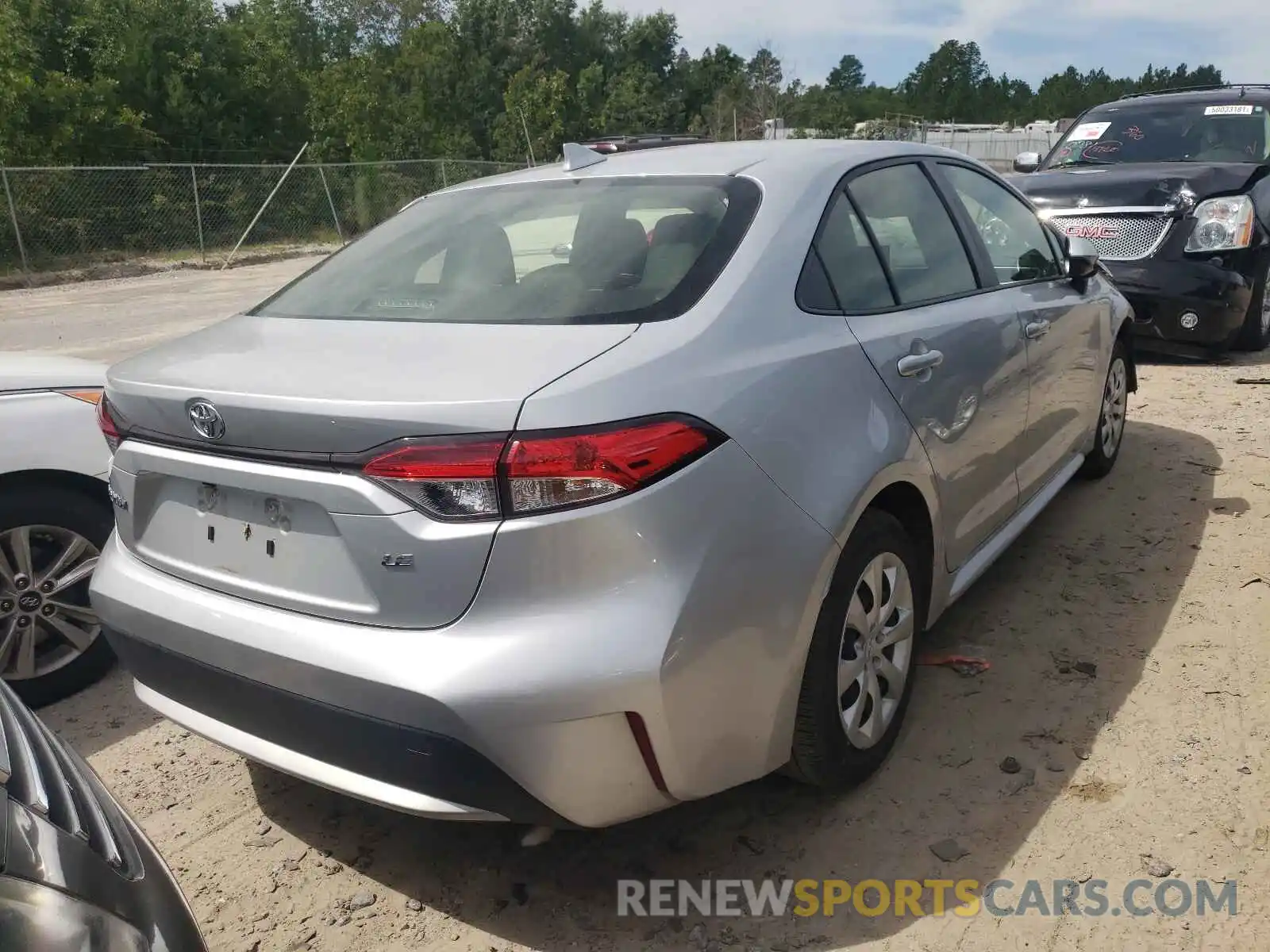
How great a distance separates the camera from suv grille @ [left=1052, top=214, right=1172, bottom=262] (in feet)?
23.7

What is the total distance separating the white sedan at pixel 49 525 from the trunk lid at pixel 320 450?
1.10 metres

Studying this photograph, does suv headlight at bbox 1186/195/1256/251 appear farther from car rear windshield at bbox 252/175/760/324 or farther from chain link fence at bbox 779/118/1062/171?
chain link fence at bbox 779/118/1062/171

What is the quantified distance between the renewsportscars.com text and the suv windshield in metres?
7.23

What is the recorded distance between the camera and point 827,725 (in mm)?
2496

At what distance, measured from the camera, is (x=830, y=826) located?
2680mm

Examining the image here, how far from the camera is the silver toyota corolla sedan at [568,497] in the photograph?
1.95 m

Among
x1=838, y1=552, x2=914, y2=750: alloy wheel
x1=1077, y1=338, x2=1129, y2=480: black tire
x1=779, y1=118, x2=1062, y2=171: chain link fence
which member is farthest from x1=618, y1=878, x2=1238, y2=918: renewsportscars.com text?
x1=779, y1=118, x2=1062, y2=171: chain link fence

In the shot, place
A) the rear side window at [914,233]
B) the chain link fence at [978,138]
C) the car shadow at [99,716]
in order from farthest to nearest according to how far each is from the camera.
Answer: the chain link fence at [978,138] → the car shadow at [99,716] → the rear side window at [914,233]

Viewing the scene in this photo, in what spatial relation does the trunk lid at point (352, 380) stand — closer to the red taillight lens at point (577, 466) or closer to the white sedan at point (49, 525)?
the red taillight lens at point (577, 466)

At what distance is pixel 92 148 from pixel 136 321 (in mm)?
14060

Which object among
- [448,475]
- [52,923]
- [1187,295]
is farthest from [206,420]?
[1187,295]

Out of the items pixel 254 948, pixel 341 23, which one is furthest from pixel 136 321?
pixel 341 23

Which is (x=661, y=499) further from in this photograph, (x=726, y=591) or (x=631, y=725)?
(x=631, y=725)

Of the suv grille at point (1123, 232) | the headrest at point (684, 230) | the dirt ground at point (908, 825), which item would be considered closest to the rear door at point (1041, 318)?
the dirt ground at point (908, 825)
